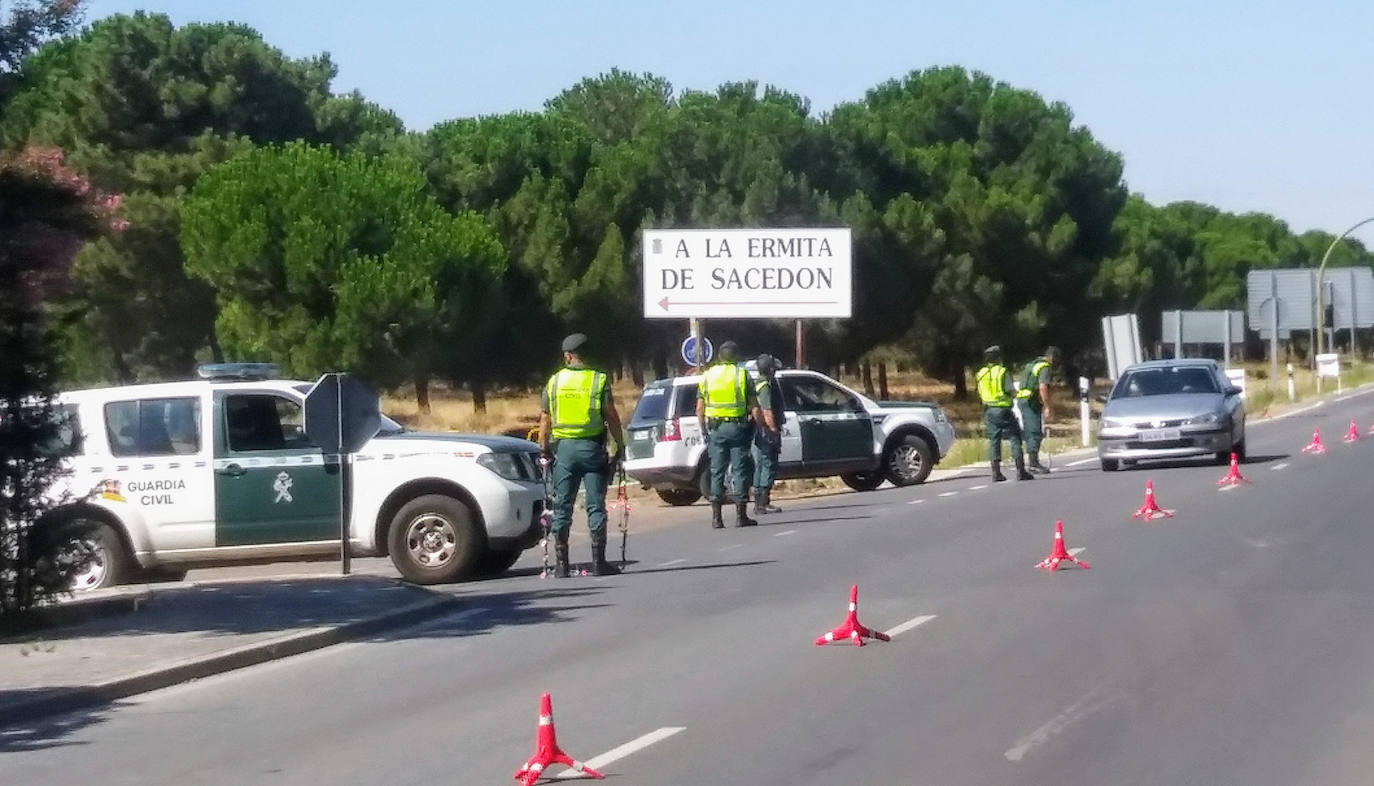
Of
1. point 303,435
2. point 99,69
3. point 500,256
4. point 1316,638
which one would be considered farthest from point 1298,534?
point 99,69

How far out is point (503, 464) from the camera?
664 inches

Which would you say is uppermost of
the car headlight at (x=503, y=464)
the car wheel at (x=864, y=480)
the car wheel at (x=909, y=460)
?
the car headlight at (x=503, y=464)

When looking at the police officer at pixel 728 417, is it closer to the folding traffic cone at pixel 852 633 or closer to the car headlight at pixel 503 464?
the car headlight at pixel 503 464

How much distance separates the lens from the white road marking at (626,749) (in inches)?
339

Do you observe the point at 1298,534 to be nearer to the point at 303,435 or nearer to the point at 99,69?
the point at 303,435

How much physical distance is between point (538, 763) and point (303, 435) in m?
8.82

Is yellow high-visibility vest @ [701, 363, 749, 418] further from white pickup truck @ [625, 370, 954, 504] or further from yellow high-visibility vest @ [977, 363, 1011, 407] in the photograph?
yellow high-visibility vest @ [977, 363, 1011, 407]

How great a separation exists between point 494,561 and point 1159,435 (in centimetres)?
1309

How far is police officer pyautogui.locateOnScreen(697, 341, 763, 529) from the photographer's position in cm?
2123

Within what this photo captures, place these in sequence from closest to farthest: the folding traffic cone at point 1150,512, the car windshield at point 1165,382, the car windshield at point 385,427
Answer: the car windshield at point 385,427, the folding traffic cone at point 1150,512, the car windshield at point 1165,382

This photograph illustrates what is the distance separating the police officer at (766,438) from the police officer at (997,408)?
3314mm

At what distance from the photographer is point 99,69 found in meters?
52.8

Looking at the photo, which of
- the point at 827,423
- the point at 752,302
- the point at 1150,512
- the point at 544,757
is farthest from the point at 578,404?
the point at 752,302

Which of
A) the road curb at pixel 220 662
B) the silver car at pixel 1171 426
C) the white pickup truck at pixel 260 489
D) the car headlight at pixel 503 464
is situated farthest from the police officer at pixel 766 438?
the road curb at pixel 220 662
